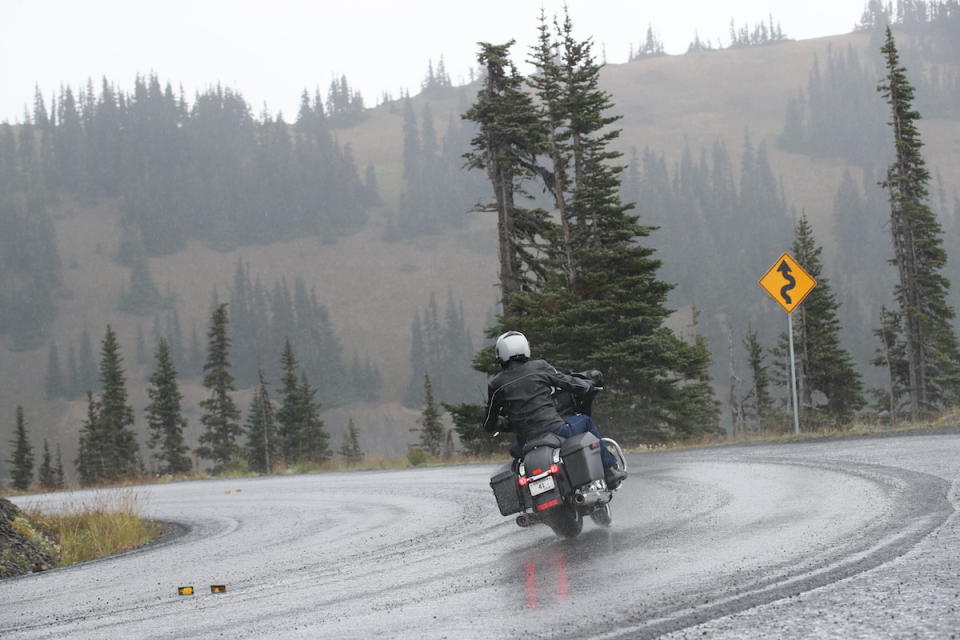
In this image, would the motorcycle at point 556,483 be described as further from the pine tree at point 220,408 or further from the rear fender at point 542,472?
the pine tree at point 220,408

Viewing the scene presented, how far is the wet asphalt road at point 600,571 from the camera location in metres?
5.57

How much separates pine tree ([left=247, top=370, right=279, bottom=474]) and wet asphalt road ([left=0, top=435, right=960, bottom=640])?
211 feet

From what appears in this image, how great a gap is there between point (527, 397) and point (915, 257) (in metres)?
48.5

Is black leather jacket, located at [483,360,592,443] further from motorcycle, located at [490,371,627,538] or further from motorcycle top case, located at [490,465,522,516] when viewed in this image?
motorcycle top case, located at [490,465,522,516]

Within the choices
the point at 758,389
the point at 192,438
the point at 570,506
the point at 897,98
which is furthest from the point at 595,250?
the point at 192,438

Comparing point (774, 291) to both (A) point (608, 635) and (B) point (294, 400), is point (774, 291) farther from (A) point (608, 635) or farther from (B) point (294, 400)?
(B) point (294, 400)

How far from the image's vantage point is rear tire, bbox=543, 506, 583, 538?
9.67m

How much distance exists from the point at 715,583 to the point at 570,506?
130 inches

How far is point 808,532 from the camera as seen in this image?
8.22 metres

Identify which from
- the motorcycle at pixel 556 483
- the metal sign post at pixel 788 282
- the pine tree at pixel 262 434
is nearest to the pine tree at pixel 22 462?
the pine tree at pixel 262 434

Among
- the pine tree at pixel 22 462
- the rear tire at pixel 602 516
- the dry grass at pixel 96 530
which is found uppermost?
the rear tire at pixel 602 516

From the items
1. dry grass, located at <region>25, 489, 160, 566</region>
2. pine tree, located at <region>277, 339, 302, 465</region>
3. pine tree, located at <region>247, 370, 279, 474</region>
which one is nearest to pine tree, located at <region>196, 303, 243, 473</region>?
pine tree, located at <region>247, 370, 279, 474</region>

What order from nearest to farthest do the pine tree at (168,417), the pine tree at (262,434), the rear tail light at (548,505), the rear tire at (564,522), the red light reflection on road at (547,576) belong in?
the red light reflection on road at (547,576), the rear tail light at (548,505), the rear tire at (564,522), the pine tree at (262,434), the pine tree at (168,417)

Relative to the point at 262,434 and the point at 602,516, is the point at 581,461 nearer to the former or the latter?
the point at 602,516
